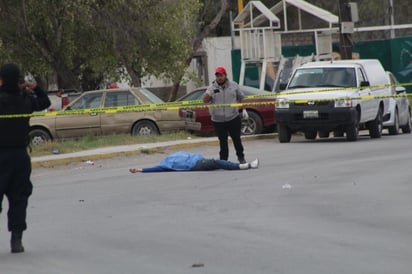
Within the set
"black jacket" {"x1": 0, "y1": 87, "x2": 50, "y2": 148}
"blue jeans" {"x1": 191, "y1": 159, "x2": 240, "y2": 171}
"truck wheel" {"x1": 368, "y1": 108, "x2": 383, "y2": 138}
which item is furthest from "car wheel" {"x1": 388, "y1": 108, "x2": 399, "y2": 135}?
"black jacket" {"x1": 0, "y1": 87, "x2": 50, "y2": 148}

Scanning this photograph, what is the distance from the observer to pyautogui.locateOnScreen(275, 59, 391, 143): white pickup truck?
73.3 ft

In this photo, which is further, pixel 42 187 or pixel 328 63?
pixel 328 63

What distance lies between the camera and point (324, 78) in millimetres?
23375

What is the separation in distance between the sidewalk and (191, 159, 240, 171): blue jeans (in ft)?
14.4

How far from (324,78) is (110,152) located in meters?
5.52

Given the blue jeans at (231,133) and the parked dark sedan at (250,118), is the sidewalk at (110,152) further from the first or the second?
the blue jeans at (231,133)

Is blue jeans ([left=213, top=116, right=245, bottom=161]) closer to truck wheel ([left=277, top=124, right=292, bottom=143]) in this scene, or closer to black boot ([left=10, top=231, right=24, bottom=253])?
truck wheel ([left=277, top=124, right=292, bottom=143])

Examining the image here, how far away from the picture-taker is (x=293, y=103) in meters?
22.7

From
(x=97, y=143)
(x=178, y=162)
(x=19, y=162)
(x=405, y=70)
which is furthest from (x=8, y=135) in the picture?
(x=405, y=70)

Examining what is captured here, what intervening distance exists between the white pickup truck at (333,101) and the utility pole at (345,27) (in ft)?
11.5

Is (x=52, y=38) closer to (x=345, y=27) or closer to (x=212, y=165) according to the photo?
(x=345, y=27)

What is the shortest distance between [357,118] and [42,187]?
9.13 metres

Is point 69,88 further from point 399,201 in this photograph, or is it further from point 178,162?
point 399,201

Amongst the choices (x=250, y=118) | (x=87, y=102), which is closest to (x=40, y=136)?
(x=87, y=102)
